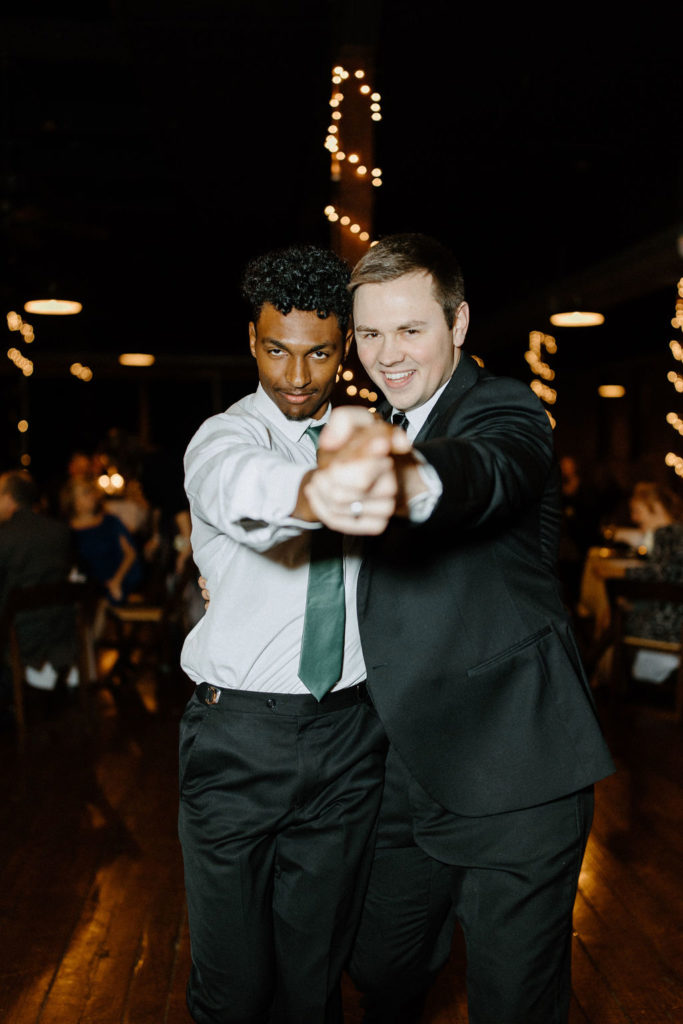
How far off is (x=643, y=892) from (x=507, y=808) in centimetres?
196

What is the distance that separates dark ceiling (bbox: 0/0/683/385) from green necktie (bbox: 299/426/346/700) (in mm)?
2694

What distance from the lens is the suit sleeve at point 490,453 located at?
4.10ft

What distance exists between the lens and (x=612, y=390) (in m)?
14.7

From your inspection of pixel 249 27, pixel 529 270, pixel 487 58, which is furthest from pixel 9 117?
pixel 529 270

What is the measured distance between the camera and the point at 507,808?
1626 mm

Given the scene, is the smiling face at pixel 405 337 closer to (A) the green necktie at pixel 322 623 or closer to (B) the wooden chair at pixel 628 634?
(A) the green necktie at pixel 322 623

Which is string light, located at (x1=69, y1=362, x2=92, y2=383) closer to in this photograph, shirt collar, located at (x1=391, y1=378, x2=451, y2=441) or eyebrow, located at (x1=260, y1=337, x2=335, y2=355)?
eyebrow, located at (x1=260, y1=337, x2=335, y2=355)

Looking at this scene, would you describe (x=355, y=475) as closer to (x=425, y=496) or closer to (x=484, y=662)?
(x=425, y=496)

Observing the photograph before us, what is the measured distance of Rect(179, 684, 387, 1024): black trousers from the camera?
5.87 ft

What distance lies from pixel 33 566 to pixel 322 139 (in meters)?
3.49

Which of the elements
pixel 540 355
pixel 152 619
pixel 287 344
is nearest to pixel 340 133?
pixel 287 344

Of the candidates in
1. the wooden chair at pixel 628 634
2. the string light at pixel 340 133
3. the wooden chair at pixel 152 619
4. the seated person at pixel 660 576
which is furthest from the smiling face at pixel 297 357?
the wooden chair at pixel 152 619

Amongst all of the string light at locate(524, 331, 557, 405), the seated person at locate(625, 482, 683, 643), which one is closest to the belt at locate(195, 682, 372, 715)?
the seated person at locate(625, 482, 683, 643)

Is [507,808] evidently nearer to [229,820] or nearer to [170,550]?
[229,820]
